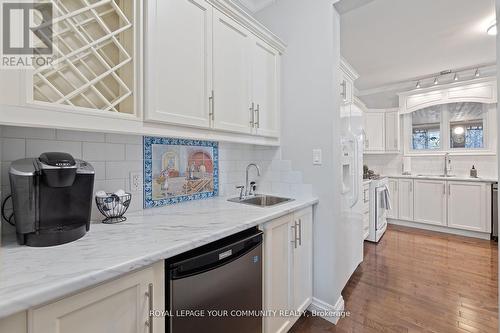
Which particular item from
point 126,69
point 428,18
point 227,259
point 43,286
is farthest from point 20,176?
point 428,18

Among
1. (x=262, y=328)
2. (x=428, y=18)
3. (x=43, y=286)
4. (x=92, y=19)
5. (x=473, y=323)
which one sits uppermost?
(x=428, y=18)

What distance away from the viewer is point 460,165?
4148 millimetres

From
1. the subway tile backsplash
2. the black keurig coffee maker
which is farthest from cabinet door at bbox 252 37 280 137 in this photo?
the black keurig coffee maker

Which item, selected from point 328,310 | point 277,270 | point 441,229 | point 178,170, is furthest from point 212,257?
point 441,229

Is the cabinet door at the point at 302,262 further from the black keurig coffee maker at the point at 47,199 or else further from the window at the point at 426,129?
the window at the point at 426,129

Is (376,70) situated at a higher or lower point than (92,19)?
higher

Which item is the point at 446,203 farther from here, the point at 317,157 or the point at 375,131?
the point at 317,157

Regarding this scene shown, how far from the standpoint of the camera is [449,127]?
168 inches

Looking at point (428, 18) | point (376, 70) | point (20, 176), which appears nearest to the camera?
point (20, 176)

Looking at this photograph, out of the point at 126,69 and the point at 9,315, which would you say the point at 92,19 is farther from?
the point at 9,315

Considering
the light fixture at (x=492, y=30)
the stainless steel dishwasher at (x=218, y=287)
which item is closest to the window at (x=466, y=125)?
the light fixture at (x=492, y=30)

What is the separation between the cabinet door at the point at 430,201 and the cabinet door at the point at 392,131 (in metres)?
0.85

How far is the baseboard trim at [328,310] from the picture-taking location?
1.81 meters

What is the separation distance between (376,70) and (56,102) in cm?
433
